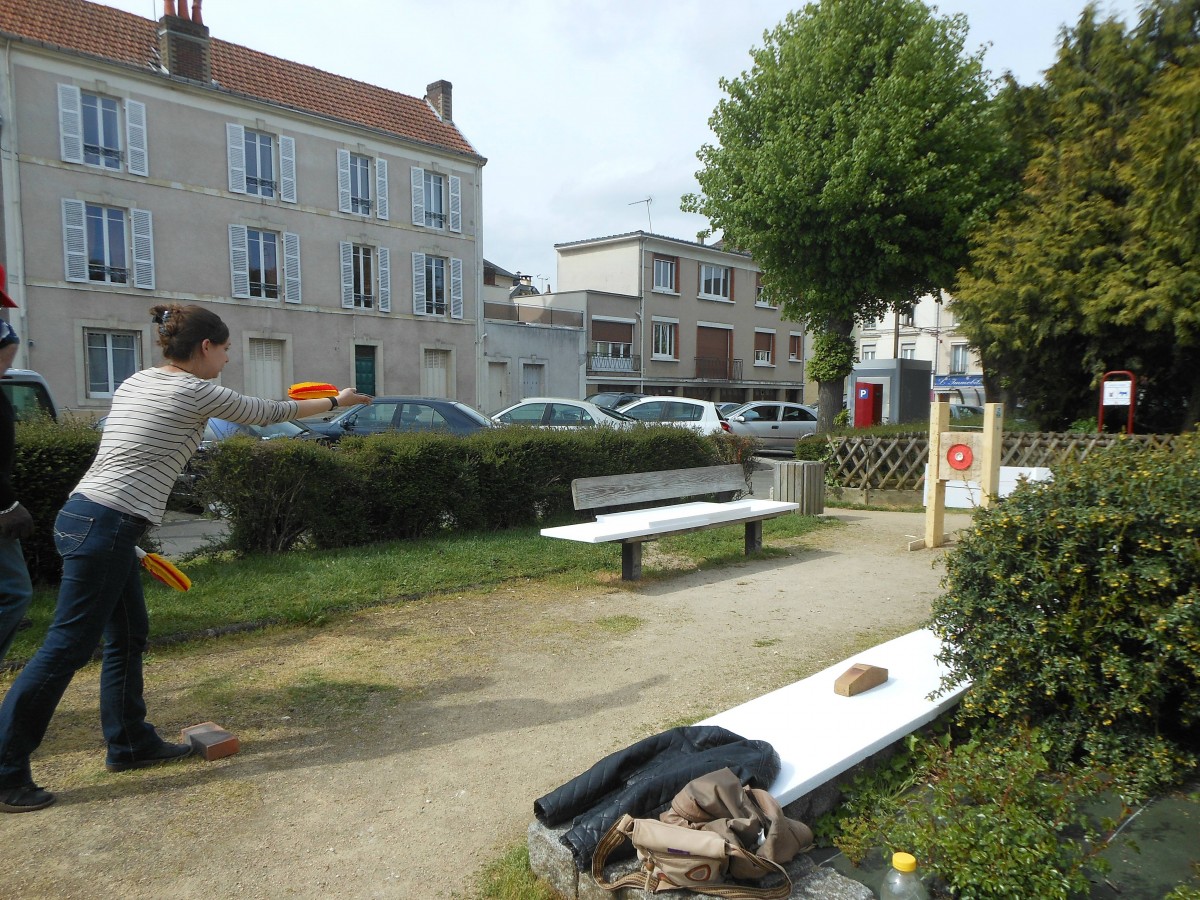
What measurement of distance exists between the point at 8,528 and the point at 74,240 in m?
22.3

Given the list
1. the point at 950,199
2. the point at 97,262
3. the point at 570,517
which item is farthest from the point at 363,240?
the point at 570,517

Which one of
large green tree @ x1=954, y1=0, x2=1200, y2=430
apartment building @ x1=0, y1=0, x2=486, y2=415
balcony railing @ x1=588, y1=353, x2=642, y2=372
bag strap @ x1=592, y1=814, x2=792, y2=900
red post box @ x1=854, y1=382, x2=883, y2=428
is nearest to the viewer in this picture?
bag strap @ x1=592, y1=814, x2=792, y2=900

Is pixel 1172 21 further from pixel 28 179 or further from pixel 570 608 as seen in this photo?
pixel 28 179

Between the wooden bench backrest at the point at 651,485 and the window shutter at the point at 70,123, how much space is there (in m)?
20.1

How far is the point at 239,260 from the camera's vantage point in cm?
2517

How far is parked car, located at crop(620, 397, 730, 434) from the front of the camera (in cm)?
1983

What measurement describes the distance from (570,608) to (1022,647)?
12.5ft

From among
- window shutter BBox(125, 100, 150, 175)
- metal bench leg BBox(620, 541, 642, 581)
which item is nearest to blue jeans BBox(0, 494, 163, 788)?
metal bench leg BBox(620, 541, 642, 581)

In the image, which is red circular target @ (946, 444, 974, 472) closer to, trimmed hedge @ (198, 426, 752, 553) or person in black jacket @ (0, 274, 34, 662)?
trimmed hedge @ (198, 426, 752, 553)

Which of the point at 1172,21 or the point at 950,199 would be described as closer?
the point at 1172,21

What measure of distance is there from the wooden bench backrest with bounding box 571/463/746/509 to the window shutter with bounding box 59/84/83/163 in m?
20.1

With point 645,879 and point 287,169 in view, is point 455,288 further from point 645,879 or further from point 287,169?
point 645,879

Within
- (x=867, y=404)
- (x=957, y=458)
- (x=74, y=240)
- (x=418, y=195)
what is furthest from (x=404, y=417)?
(x=418, y=195)

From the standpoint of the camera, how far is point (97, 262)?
2266 centimetres
